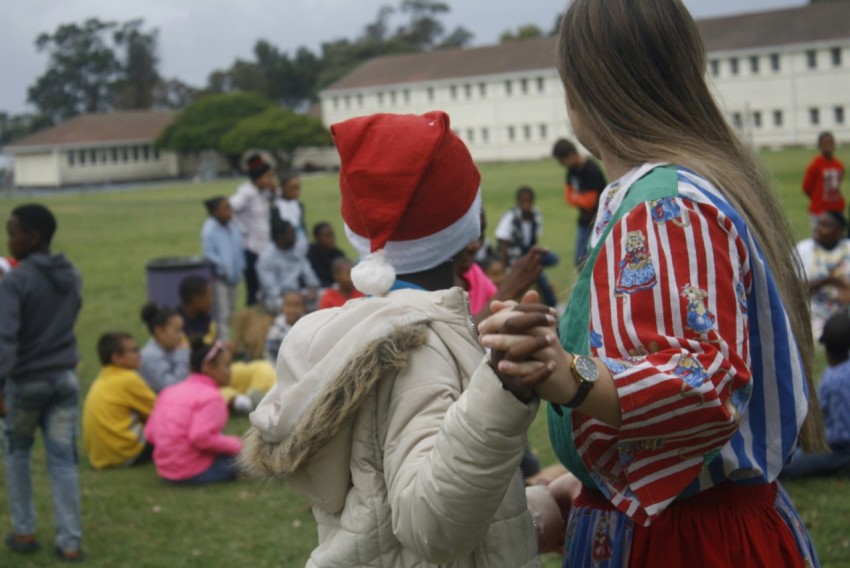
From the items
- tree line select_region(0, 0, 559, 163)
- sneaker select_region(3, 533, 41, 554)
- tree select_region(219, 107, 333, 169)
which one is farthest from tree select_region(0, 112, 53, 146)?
sneaker select_region(3, 533, 41, 554)

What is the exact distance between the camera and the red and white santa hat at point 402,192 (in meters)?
2.17

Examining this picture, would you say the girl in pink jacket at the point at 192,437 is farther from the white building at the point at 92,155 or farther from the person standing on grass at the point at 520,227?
the white building at the point at 92,155

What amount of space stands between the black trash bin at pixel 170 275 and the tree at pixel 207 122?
7145cm

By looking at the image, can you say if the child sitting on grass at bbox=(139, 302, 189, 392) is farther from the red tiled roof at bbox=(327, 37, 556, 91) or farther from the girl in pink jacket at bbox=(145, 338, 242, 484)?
the red tiled roof at bbox=(327, 37, 556, 91)

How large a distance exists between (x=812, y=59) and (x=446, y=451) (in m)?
78.2

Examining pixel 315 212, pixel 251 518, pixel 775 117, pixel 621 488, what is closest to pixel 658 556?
pixel 621 488

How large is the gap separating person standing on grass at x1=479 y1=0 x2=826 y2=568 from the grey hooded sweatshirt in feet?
13.5

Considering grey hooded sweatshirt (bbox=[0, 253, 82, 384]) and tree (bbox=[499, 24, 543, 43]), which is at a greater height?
tree (bbox=[499, 24, 543, 43])

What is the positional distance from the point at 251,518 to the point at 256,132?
7387cm

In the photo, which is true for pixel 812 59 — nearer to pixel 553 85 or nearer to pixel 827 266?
pixel 553 85

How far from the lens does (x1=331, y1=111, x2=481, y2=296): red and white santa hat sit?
85.5 inches

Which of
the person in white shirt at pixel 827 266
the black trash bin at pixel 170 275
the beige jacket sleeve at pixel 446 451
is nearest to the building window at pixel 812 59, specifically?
the person in white shirt at pixel 827 266

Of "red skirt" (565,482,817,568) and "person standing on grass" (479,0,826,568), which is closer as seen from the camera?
"person standing on grass" (479,0,826,568)

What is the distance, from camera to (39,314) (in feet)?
18.7
